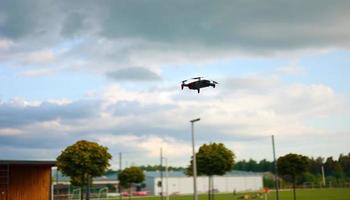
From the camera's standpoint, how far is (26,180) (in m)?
38.0

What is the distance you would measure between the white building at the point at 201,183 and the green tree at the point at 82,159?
282ft

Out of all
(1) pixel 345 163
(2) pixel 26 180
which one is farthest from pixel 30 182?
(1) pixel 345 163

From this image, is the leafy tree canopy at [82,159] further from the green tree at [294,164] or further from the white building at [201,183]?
the white building at [201,183]

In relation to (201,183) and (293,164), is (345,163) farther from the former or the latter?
(293,164)

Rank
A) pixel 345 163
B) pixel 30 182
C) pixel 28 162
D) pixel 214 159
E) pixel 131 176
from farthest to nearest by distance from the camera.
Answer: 1. pixel 345 163
2. pixel 131 176
3. pixel 214 159
4. pixel 30 182
5. pixel 28 162

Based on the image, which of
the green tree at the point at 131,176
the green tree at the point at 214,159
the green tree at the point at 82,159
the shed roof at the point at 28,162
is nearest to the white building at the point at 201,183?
the green tree at the point at 131,176

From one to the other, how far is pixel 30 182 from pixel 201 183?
101 m

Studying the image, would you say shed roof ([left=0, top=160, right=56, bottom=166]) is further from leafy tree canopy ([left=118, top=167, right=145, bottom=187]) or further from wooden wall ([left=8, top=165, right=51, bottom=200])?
leafy tree canopy ([left=118, top=167, right=145, bottom=187])

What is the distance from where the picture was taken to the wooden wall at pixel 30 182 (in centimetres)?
3722

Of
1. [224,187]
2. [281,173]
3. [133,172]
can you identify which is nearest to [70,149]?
[281,173]

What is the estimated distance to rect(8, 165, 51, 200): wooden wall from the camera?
37.2 metres

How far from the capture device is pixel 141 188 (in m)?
137

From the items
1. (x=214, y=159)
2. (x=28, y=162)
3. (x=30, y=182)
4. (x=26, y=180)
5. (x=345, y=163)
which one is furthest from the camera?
(x=345, y=163)

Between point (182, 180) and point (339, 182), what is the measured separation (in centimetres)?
4212
